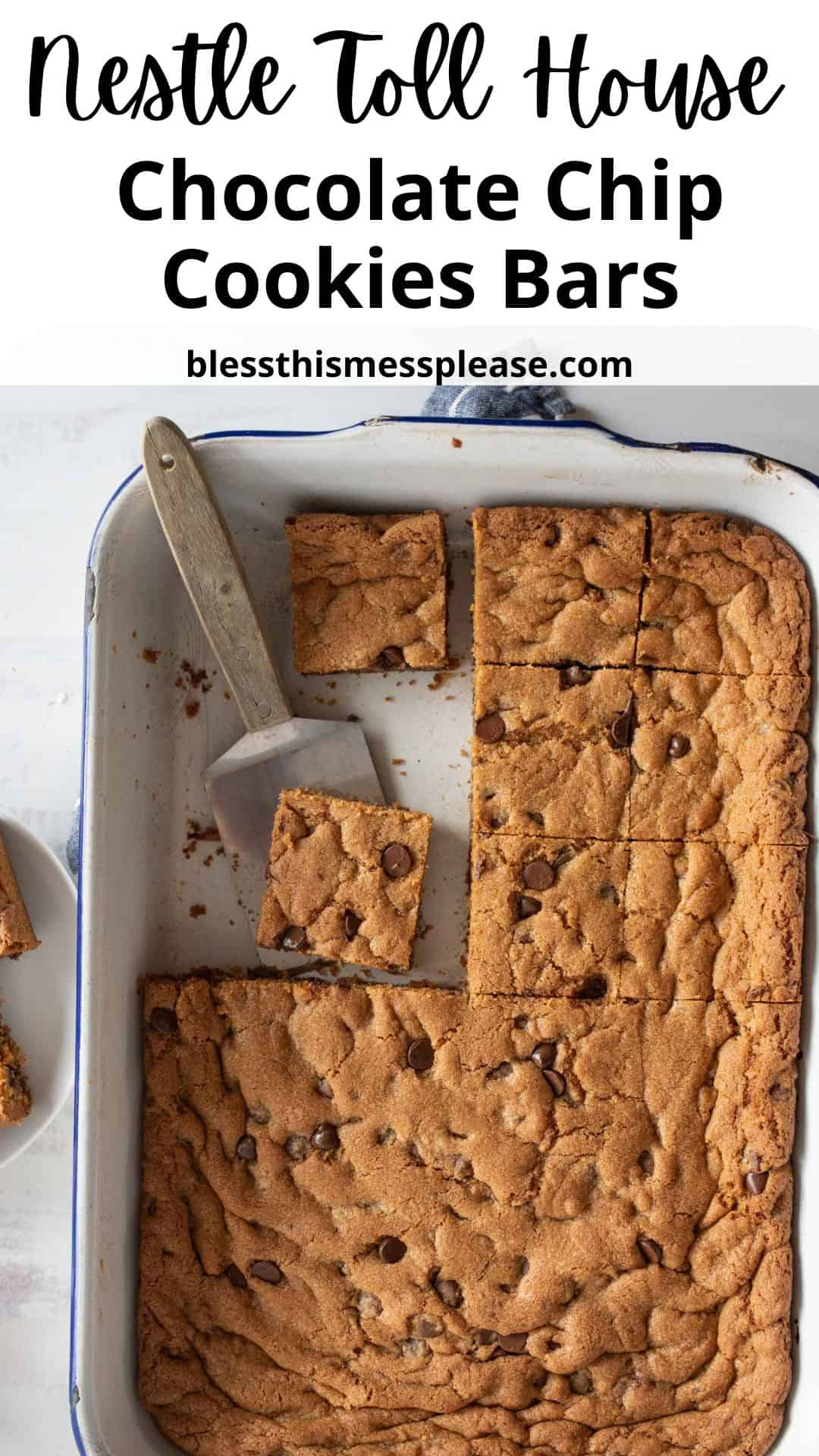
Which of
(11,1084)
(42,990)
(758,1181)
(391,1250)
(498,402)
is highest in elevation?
(498,402)

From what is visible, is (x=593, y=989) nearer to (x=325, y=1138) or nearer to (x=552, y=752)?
(x=552, y=752)

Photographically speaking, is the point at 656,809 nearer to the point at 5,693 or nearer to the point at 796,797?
the point at 796,797

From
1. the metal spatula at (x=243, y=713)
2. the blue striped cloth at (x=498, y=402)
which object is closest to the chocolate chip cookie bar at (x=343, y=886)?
the metal spatula at (x=243, y=713)

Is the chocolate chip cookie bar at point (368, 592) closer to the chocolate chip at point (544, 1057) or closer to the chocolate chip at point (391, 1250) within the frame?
the chocolate chip at point (544, 1057)

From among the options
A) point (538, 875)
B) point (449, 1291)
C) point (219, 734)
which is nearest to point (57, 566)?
point (219, 734)

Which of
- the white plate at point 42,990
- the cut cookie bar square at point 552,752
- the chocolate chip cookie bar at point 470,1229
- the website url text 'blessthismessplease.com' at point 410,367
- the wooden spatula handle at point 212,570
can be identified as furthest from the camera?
the website url text 'blessthismessplease.com' at point 410,367
